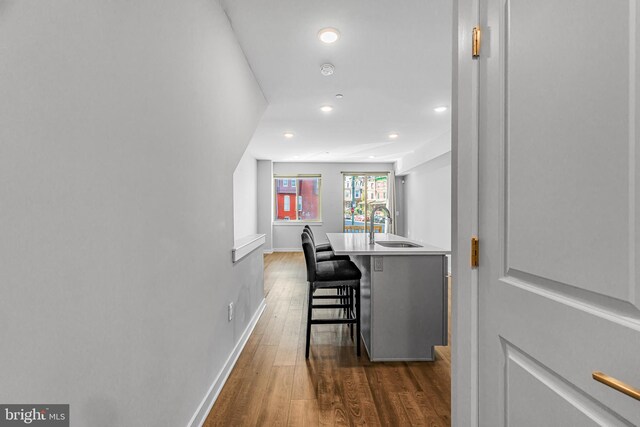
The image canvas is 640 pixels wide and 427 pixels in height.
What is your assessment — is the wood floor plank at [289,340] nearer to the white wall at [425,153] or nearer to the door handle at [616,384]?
the door handle at [616,384]

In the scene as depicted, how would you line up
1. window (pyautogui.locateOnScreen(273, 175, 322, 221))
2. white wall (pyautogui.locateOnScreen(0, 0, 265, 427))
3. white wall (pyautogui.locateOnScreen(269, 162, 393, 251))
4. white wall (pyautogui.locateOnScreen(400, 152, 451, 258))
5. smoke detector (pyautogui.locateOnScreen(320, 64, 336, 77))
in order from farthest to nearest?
window (pyautogui.locateOnScreen(273, 175, 322, 221)) → white wall (pyautogui.locateOnScreen(269, 162, 393, 251)) → white wall (pyautogui.locateOnScreen(400, 152, 451, 258)) → smoke detector (pyautogui.locateOnScreen(320, 64, 336, 77)) → white wall (pyautogui.locateOnScreen(0, 0, 265, 427))

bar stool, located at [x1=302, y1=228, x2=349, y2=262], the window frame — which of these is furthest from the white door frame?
the window frame

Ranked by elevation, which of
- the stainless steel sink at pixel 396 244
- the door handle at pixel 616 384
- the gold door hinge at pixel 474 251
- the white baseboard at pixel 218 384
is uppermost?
the gold door hinge at pixel 474 251

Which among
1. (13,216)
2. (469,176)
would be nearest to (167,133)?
(13,216)

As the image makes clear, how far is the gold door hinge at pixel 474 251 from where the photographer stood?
3.47 feet

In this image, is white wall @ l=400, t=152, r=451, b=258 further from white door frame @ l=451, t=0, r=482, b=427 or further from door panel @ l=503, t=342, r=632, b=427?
door panel @ l=503, t=342, r=632, b=427

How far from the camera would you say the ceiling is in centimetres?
193

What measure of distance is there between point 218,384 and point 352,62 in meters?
2.63

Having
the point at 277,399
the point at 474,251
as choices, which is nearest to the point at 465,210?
the point at 474,251

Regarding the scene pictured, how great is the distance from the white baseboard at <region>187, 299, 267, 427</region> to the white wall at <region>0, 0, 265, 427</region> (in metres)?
0.08

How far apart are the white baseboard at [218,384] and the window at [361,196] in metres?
5.92

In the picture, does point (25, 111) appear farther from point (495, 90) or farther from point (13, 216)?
point (495, 90)

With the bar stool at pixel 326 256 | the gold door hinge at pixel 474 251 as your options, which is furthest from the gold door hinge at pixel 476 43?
the bar stool at pixel 326 256

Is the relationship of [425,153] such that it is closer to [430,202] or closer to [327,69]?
[430,202]
